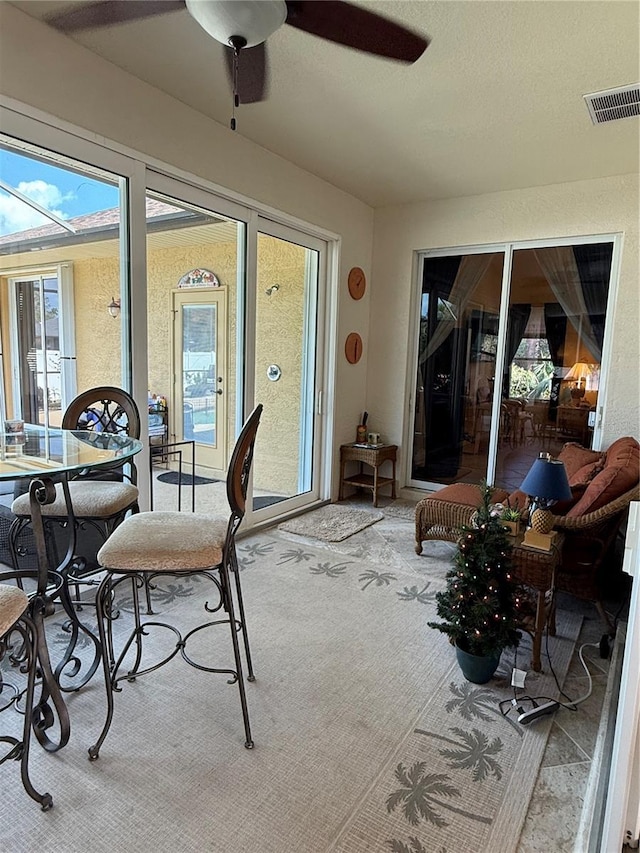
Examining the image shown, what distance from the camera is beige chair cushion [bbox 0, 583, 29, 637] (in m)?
1.34

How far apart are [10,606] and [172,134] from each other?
2763 millimetres

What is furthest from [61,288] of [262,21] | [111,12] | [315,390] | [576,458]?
[576,458]

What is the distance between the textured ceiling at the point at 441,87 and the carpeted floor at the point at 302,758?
286 cm

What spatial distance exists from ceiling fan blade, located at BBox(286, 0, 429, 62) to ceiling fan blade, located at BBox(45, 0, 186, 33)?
57cm

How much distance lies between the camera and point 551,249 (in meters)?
4.45

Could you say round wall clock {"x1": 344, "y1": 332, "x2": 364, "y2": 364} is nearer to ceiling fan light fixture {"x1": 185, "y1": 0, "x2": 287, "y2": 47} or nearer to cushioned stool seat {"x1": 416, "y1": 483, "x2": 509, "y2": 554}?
cushioned stool seat {"x1": 416, "y1": 483, "x2": 509, "y2": 554}

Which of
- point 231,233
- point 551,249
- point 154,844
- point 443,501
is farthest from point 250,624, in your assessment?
point 551,249

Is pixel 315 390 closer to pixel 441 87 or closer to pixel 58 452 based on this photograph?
pixel 441 87

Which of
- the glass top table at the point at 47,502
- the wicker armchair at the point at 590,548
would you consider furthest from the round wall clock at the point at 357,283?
the glass top table at the point at 47,502

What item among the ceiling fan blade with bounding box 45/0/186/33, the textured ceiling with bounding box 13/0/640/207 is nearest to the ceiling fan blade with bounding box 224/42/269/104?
the textured ceiling with bounding box 13/0/640/207

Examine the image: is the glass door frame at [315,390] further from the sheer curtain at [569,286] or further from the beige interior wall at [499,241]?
the sheer curtain at [569,286]

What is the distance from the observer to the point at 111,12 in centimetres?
210

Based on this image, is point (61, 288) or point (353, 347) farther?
point (353, 347)

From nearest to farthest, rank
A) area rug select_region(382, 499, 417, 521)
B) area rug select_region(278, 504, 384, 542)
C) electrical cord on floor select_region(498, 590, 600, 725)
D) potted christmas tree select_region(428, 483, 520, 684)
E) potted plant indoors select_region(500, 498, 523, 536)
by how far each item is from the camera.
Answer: electrical cord on floor select_region(498, 590, 600, 725) < potted christmas tree select_region(428, 483, 520, 684) < potted plant indoors select_region(500, 498, 523, 536) < area rug select_region(278, 504, 384, 542) < area rug select_region(382, 499, 417, 521)
